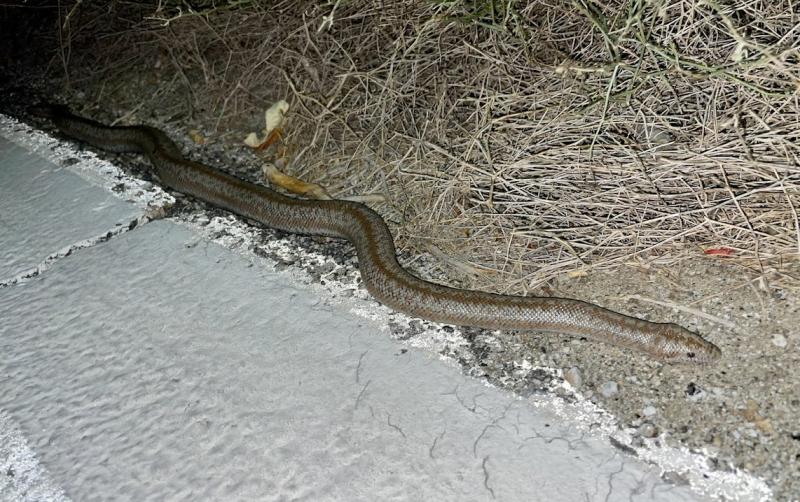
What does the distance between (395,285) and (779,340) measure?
1.78m

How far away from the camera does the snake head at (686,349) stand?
10.6 ft

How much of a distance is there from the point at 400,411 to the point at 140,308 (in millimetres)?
1529

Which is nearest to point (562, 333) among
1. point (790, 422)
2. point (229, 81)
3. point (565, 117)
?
point (790, 422)

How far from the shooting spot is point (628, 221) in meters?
3.89

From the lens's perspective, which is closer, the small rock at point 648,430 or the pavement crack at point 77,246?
the small rock at point 648,430

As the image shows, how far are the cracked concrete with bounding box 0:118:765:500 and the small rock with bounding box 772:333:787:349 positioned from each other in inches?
31.3

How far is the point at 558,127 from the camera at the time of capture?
4.23m

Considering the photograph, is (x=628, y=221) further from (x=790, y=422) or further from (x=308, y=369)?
(x=308, y=369)

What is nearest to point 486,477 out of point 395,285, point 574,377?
point 574,377

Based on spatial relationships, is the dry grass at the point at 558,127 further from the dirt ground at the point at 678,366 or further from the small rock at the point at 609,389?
the small rock at the point at 609,389

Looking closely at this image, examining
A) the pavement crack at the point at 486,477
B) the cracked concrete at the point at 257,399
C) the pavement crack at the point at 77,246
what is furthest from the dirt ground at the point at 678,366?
the pavement crack at the point at 486,477

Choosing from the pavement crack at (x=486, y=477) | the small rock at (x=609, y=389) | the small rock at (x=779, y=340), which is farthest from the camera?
the small rock at (x=779, y=340)

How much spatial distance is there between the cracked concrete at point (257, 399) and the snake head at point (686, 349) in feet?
1.55

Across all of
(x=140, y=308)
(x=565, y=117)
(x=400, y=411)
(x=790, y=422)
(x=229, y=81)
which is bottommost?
(x=790, y=422)
